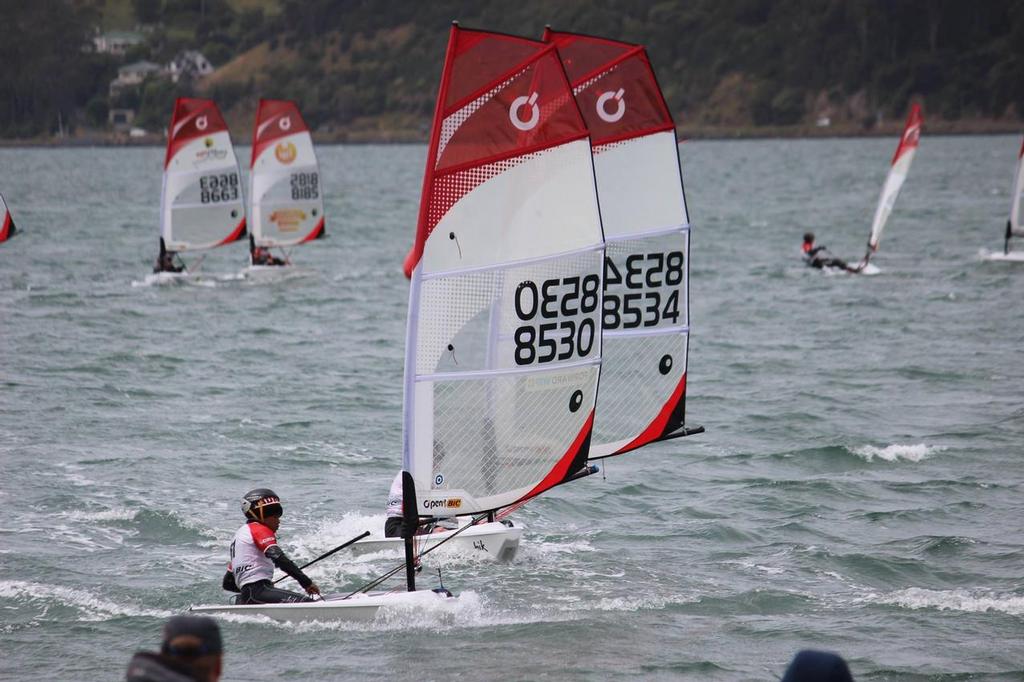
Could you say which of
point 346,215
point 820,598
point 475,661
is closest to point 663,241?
point 820,598

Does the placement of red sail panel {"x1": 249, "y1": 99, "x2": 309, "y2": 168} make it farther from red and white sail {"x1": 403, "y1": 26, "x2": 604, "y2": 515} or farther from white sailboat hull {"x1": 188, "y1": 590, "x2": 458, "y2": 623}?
white sailboat hull {"x1": 188, "y1": 590, "x2": 458, "y2": 623}

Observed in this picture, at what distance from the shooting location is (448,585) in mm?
13805

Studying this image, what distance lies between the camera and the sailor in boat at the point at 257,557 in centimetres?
1224

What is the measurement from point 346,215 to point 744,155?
74.6 metres

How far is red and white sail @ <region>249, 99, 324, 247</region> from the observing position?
3803cm

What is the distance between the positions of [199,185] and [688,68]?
13636 cm

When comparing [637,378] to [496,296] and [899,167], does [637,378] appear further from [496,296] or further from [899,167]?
[899,167]

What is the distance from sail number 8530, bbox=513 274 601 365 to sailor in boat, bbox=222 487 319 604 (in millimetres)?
2456

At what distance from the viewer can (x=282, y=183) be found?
3853 centimetres

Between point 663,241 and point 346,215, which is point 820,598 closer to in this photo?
point 663,241

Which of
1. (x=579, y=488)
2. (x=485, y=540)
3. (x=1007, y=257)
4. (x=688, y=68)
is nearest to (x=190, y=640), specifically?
(x=485, y=540)

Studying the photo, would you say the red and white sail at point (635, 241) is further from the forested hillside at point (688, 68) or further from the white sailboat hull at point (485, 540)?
the forested hillside at point (688, 68)

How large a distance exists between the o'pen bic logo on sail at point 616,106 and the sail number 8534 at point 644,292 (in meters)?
1.39

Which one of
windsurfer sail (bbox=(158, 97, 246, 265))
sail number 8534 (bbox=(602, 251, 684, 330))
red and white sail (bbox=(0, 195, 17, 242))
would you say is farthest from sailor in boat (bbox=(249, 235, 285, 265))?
sail number 8534 (bbox=(602, 251, 684, 330))
